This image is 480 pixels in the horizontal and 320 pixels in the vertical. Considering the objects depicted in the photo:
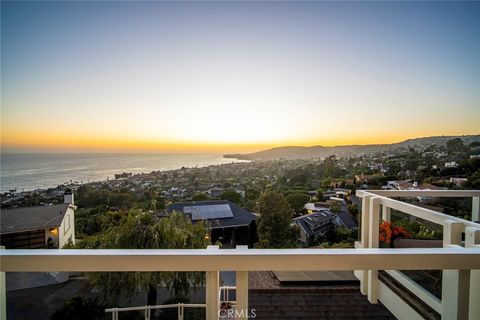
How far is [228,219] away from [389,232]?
118 inches

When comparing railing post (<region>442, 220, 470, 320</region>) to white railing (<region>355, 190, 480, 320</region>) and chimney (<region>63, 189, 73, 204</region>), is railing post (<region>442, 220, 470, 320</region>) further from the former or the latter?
chimney (<region>63, 189, 73, 204</region>)

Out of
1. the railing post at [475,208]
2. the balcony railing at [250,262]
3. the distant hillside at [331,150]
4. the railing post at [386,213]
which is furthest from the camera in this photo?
the distant hillside at [331,150]

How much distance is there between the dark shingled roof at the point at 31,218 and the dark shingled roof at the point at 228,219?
1.41 m

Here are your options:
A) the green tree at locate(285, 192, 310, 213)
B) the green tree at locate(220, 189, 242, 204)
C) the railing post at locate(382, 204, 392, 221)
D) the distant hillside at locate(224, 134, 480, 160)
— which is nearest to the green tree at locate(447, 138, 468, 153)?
the distant hillside at locate(224, 134, 480, 160)

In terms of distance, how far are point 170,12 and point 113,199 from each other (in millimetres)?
2713

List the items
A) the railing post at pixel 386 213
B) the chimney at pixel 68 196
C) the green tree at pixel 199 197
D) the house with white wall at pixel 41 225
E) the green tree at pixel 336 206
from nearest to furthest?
the house with white wall at pixel 41 225 < the railing post at pixel 386 213 < the chimney at pixel 68 196 < the green tree at pixel 336 206 < the green tree at pixel 199 197

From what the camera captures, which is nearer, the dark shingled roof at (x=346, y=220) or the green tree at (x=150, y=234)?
the green tree at (x=150, y=234)

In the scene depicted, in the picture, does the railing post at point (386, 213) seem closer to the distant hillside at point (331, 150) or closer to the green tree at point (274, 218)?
the green tree at point (274, 218)

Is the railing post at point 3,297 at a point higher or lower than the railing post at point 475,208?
higher

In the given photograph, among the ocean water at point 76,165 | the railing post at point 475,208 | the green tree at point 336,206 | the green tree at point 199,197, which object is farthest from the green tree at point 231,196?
the railing post at point 475,208

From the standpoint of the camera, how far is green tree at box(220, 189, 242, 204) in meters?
4.86

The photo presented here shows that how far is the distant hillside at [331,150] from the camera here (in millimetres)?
4797

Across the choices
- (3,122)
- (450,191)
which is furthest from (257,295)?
(3,122)

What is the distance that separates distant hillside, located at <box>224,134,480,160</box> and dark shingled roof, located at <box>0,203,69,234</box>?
11.6 feet
